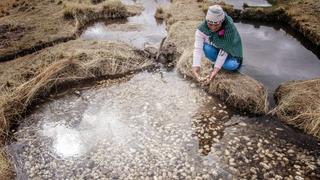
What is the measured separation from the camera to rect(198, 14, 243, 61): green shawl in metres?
10.2

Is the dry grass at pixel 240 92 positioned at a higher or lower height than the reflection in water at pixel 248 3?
lower

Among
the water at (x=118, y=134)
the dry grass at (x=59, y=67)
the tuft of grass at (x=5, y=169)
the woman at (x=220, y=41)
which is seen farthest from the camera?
the dry grass at (x=59, y=67)

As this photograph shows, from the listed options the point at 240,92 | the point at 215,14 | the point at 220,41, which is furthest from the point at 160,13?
the point at 215,14

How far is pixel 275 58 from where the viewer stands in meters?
13.7

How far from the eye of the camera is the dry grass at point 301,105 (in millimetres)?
9781

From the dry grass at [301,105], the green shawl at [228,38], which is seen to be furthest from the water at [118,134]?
the dry grass at [301,105]

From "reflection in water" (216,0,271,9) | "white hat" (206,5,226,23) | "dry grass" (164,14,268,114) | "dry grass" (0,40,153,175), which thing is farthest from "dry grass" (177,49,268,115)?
"reflection in water" (216,0,271,9)

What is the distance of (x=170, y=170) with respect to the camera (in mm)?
8703

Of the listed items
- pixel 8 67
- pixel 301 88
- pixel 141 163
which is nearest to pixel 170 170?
pixel 141 163

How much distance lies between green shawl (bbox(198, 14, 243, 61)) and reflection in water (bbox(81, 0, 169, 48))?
15.9 feet

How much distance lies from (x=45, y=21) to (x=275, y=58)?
10491mm

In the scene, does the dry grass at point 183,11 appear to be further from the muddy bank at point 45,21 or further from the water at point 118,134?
the water at point 118,134

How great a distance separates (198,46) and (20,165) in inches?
221

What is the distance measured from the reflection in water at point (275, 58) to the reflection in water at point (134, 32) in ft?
12.4
